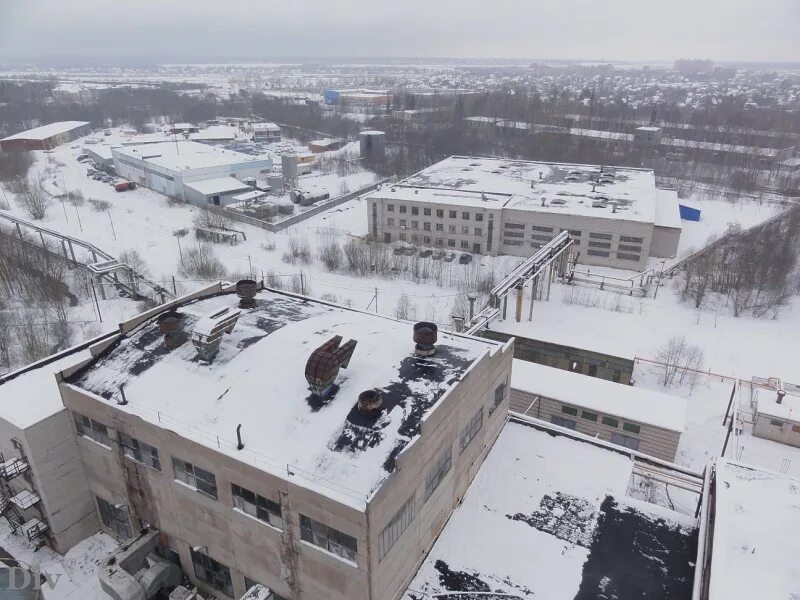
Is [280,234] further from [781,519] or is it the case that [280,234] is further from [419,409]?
[781,519]

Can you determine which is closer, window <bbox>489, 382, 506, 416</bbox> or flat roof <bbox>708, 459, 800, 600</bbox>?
flat roof <bbox>708, 459, 800, 600</bbox>

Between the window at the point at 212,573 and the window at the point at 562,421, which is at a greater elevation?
the window at the point at 212,573

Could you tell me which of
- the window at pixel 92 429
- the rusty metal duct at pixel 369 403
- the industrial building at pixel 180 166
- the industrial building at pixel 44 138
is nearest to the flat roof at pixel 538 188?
the industrial building at pixel 180 166

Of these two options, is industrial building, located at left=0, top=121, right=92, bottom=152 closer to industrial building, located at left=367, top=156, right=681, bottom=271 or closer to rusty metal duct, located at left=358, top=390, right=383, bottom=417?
industrial building, located at left=367, top=156, right=681, bottom=271

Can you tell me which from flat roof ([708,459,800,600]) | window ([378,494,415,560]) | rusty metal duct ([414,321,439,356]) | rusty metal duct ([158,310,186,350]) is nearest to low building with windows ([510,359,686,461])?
flat roof ([708,459,800,600])

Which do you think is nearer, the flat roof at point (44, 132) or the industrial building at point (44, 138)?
the industrial building at point (44, 138)

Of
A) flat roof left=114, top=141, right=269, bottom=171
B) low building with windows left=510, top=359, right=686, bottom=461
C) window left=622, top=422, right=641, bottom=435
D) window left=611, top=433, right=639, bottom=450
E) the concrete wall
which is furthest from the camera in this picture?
flat roof left=114, top=141, right=269, bottom=171

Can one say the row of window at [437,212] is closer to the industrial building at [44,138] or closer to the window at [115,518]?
the window at [115,518]
